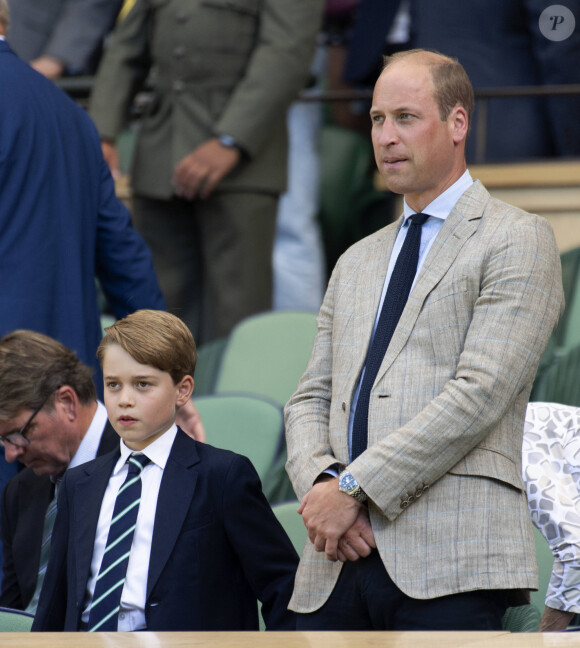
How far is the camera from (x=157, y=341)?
229 centimetres

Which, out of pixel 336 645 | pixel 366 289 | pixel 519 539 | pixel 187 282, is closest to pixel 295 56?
pixel 187 282

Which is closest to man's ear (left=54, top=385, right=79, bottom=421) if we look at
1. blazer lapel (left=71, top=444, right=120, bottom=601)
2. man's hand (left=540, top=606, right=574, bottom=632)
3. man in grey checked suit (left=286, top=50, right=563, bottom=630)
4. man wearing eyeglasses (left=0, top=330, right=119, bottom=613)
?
man wearing eyeglasses (left=0, top=330, right=119, bottom=613)

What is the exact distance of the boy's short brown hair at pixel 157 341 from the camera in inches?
89.4

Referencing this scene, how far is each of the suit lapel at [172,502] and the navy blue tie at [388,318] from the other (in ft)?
1.17

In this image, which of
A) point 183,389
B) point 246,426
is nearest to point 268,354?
point 246,426

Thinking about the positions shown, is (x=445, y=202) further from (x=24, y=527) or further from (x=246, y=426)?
(x=246, y=426)

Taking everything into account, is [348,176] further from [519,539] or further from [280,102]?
[519,539]

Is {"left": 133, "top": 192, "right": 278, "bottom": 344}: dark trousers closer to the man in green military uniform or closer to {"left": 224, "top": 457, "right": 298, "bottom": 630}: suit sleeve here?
the man in green military uniform

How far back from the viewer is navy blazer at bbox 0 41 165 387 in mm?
3141

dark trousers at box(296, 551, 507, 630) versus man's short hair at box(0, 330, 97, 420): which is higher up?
man's short hair at box(0, 330, 97, 420)

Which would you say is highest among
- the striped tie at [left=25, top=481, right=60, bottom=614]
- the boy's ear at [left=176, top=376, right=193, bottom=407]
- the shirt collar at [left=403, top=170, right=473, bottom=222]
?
the shirt collar at [left=403, top=170, right=473, bottom=222]

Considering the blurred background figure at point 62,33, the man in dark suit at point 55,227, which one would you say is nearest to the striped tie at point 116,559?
the man in dark suit at point 55,227

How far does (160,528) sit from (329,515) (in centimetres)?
38

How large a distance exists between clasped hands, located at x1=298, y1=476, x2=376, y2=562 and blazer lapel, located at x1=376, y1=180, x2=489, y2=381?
8.7 inches
